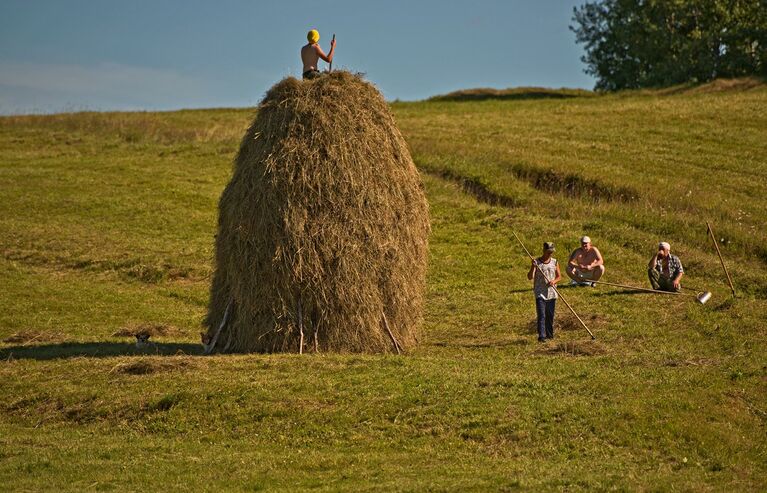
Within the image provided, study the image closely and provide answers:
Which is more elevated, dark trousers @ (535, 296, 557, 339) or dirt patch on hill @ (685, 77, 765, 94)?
dirt patch on hill @ (685, 77, 765, 94)

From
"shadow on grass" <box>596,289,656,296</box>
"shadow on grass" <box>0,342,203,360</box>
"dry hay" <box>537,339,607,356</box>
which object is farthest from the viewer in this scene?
"shadow on grass" <box>596,289,656,296</box>

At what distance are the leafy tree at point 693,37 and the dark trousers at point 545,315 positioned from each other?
5504cm

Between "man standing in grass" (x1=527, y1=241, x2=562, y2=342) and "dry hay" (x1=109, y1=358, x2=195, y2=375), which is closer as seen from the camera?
"dry hay" (x1=109, y1=358, x2=195, y2=375)

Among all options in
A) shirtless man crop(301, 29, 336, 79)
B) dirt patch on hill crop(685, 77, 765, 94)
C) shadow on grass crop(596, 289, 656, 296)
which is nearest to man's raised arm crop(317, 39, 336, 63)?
shirtless man crop(301, 29, 336, 79)

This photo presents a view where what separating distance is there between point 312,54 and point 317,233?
4.26 m

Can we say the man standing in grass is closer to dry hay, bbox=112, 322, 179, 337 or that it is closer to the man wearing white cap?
the man wearing white cap

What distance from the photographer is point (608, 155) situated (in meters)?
43.7

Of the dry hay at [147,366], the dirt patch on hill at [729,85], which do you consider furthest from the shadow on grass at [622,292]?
the dirt patch on hill at [729,85]

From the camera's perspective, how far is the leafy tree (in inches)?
2825

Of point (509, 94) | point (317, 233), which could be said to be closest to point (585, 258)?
point (317, 233)

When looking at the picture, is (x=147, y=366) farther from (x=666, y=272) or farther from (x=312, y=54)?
(x=666, y=272)

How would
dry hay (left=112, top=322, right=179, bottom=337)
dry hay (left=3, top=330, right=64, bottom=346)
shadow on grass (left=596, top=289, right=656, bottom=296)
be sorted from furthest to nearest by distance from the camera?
shadow on grass (left=596, top=289, right=656, bottom=296), dry hay (left=112, top=322, right=179, bottom=337), dry hay (left=3, top=330, right=64, bottom=346)

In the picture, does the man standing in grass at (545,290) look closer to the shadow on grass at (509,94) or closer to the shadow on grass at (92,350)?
the shadow on grass at (92,350)

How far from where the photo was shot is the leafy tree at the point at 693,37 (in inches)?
2825
